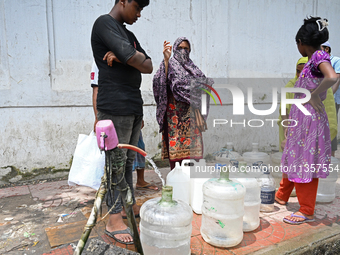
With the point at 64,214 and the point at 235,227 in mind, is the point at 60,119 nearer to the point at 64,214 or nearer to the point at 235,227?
the point at 64,214

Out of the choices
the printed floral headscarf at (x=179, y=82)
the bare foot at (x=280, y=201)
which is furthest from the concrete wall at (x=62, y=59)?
the bare foot at (x=280, y=201)

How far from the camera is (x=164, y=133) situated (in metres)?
3.41

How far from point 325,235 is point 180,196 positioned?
4.57ft

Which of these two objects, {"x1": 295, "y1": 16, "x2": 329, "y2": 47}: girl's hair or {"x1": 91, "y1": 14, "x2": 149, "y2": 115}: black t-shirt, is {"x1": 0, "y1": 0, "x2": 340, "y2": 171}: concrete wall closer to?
{"x1": 91, "y1": 14, "x2": 149, "y2": 115}: black t-shirt

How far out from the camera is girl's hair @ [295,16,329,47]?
2.47 metres

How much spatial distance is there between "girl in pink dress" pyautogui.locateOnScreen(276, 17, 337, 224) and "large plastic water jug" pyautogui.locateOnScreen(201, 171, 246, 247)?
2.55ft

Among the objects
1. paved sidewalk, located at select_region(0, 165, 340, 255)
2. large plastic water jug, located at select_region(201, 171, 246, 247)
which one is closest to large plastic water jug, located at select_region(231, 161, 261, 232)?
paved sidewalk, located at select_region(0, 165, 340, 255)

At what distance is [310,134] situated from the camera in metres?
2.53

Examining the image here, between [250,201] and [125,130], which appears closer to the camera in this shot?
[125,130]

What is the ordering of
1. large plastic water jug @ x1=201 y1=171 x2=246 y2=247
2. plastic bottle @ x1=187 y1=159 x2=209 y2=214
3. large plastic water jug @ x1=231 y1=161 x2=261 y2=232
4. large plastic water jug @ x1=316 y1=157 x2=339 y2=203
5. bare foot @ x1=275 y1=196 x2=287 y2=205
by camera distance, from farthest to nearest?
large plastic water jug @ x1=316 y1=157 x2=339 y2=203 → bare foot @ x1=275 y1=196 x2=287 y2=205 → plastic bottle @ x1=187 y1=159 x2=209 y2=214 → large plastic water jug @ x1=231 y1=161 x2=261 y2=232 → large plastic water jug @ x1=201 y1=171 x2=246 y2=247

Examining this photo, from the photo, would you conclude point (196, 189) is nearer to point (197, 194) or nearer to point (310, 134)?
point (197, 194)

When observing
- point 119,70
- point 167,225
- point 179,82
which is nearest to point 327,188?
point 179,82

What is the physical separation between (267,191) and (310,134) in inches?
29.1

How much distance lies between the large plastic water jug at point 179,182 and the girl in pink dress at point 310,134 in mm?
1031
